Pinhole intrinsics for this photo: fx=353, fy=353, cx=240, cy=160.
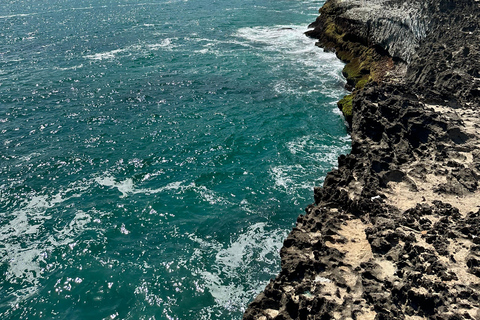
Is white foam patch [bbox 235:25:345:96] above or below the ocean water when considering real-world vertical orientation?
above

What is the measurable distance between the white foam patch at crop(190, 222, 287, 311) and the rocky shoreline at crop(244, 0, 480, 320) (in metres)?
4.12

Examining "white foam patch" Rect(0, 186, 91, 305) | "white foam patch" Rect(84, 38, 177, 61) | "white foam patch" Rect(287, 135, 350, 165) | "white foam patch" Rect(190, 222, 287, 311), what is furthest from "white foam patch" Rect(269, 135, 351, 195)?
"white foam patch" Rect(84, 38, 177, 61)

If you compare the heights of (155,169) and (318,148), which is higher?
(318,148)

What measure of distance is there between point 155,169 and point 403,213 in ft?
78.4

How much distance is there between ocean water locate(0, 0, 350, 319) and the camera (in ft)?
79.2

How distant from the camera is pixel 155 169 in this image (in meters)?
36.2

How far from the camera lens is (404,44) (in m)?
46.9

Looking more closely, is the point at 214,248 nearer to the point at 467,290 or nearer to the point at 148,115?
the point at 467,290

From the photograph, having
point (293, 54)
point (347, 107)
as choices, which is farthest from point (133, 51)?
point (347, 107)

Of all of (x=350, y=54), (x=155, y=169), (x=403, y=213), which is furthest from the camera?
(x=350, y=54)

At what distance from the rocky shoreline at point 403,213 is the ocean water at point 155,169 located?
531 centimetres

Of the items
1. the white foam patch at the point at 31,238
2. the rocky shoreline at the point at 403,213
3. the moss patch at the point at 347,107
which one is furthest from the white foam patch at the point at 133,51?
the rocky shoreline at the point at 403,213

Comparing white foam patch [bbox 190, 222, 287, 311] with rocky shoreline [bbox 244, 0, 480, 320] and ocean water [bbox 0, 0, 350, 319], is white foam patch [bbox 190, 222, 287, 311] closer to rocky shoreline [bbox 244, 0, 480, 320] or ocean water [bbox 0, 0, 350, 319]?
ocean water [bbox 0, 0, 350, 319]

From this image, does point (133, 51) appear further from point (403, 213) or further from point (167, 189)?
point (403, 213)
